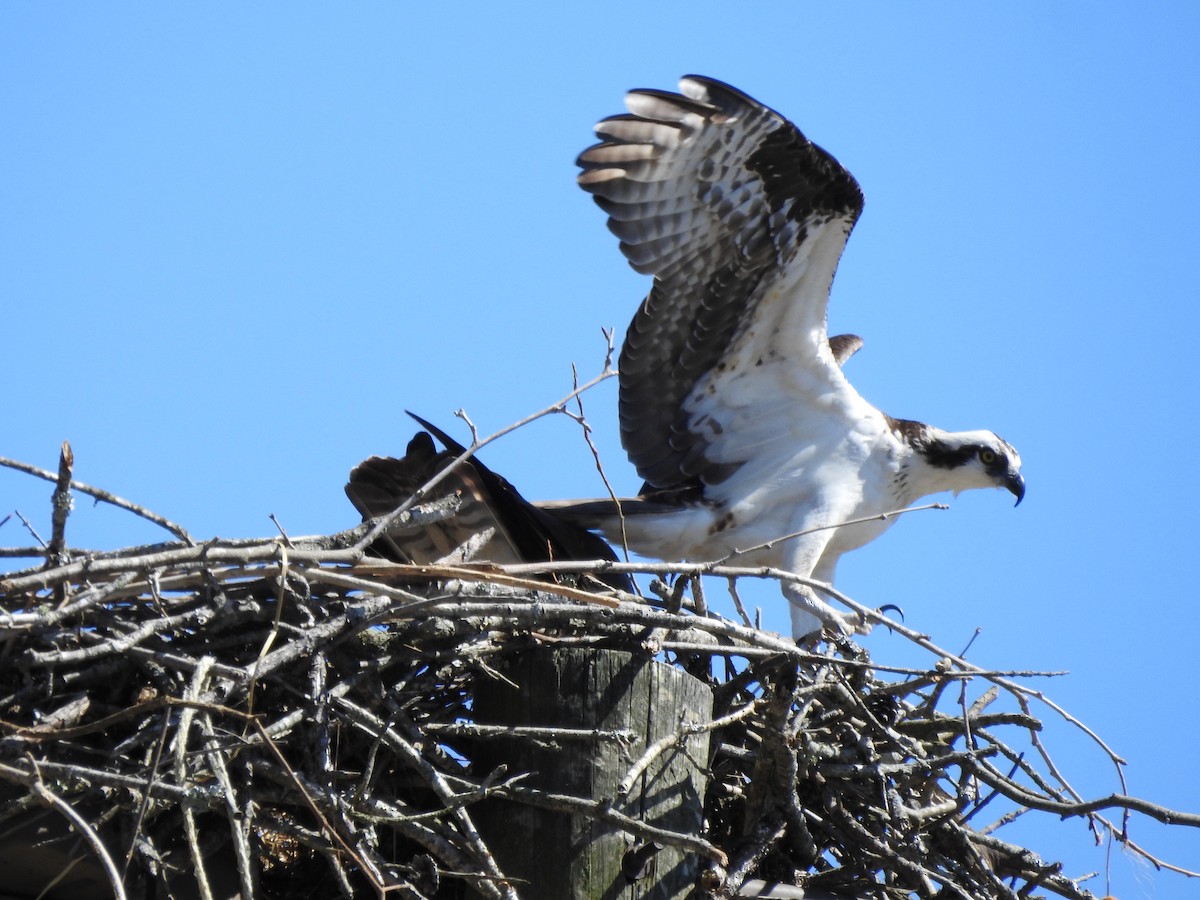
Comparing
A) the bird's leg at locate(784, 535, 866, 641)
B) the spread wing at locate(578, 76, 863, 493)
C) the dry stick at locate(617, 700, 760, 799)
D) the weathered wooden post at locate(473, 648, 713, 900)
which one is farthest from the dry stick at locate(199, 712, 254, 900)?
the spread wing at locate(578, 76, 863, 493)

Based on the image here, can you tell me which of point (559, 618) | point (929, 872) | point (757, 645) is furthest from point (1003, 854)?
point (559, 618)

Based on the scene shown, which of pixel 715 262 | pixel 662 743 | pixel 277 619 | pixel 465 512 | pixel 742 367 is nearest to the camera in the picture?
pixel 277 619

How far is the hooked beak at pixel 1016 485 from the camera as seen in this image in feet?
20.5

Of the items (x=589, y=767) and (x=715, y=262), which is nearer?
(x=589, y=767)

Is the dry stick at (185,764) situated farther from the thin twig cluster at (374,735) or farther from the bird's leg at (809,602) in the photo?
the bird's leg at (809,602)

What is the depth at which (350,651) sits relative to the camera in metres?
3.55

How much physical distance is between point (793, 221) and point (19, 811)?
346 centimetres

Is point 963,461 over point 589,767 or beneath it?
over

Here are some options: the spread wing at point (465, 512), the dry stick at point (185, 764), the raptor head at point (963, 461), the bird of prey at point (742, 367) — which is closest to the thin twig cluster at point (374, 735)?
the dry stick at point (185, 764)

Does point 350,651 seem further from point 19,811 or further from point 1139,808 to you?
point 1139,808

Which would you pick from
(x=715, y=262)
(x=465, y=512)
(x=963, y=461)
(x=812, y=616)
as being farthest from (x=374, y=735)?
(x=963, y=461)

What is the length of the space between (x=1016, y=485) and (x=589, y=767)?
3.34 m

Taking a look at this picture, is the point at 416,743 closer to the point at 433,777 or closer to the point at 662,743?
the point at 433,777

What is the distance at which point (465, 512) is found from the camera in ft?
16.4
